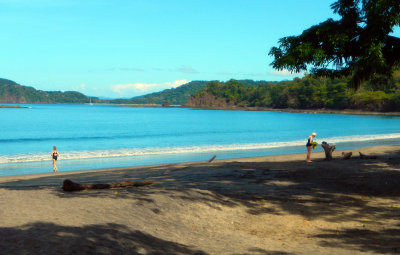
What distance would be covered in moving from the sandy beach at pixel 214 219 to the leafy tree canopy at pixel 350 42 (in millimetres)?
3240

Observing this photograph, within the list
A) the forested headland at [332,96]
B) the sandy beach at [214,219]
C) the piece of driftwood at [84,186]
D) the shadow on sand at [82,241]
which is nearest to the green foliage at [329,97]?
the forested headland at [332,96]

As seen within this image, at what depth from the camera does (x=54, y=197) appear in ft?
27.3

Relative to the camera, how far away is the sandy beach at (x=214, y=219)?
215 inches

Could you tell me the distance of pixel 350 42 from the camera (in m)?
9.00

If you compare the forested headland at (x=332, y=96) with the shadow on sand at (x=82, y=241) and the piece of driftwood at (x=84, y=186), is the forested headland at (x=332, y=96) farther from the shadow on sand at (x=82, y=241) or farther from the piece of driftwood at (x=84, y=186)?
the shadow on sand at (x=82, y=241)

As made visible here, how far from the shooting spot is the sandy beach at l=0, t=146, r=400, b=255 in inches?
215

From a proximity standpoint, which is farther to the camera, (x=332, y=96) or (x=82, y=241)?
(x=332, y=96)

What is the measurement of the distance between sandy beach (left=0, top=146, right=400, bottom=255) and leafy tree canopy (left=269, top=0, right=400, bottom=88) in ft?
10.6

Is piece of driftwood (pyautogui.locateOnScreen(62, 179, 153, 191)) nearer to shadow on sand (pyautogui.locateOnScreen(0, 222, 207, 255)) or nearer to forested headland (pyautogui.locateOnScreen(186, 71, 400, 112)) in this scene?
shadow on sand (pyautogui.locateOnScreen(0, 222, 207, 255))

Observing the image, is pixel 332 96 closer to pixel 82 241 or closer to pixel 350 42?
pixel 350 42

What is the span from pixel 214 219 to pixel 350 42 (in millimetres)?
5081

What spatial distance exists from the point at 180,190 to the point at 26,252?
532cm

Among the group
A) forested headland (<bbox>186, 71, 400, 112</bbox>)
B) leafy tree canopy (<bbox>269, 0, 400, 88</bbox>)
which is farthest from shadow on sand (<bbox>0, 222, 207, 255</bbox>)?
forested headland (<bbox>186, 71, 400, 112</bbox>)

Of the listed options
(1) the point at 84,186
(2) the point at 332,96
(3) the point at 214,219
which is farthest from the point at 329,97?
(3) the point at 214,219
